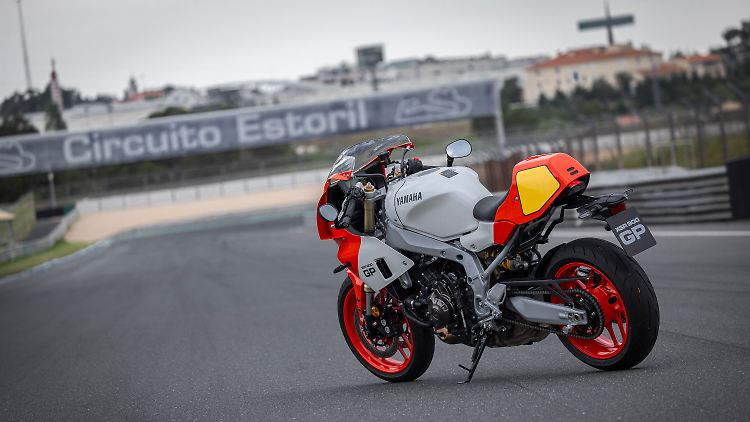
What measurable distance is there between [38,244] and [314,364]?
39614 mm

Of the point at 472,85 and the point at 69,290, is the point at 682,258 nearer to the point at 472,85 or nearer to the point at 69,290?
the point at 69,290

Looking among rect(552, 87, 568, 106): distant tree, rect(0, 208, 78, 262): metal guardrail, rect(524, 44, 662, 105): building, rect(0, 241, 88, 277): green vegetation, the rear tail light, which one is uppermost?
rect(524, 44, 662, 105): building

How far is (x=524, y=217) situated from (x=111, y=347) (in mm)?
6431

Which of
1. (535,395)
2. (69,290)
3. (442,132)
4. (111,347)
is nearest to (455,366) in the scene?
(535,395)

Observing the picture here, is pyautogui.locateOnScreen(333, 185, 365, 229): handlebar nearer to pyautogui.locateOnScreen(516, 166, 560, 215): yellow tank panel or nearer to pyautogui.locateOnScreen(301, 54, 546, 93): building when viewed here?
pyautogui.locateOnScreen(516, 166, 560, 215): yellow tank panel

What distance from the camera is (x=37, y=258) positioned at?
3878cm

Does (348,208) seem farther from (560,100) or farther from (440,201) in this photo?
(560,100)

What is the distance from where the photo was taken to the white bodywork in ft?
20.2

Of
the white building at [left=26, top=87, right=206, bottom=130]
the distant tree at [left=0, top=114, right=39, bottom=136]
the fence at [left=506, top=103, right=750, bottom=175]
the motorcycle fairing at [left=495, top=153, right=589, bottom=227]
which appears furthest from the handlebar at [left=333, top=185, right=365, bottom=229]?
the distant tree at [left=0, top=114, right=39, bottom=136]

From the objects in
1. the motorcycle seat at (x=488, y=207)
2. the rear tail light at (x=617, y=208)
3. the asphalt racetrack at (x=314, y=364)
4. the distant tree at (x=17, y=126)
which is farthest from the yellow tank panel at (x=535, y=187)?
the distant tree at (x=17, y=126)

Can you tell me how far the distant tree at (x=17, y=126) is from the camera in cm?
8525

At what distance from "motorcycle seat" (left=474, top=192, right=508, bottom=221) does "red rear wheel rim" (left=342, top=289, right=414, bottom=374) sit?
104 cm

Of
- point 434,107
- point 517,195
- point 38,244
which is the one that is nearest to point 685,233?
point 517,195

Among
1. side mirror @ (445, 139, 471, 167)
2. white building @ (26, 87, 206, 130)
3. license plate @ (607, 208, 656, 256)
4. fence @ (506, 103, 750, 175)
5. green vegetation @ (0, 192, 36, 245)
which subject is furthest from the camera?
white building @ (26, 87, 206, 130)
